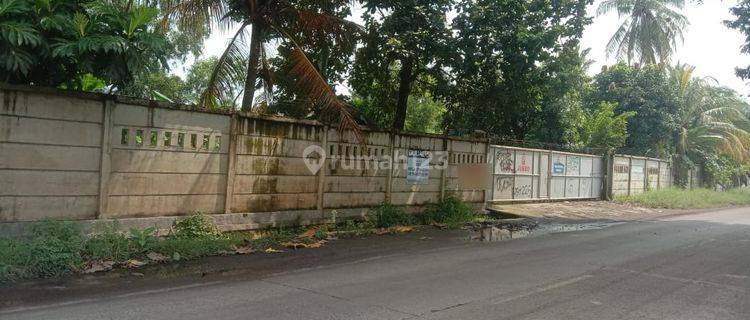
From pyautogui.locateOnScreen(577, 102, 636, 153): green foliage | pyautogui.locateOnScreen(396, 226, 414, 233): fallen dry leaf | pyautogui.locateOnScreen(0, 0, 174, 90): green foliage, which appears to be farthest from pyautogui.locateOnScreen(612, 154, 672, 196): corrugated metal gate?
pyautogui.locateOnScreen(0, 0, 174, 90): green foliage

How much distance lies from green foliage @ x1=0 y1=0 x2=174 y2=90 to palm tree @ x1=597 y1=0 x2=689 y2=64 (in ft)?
97.7

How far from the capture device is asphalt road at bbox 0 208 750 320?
208 inches

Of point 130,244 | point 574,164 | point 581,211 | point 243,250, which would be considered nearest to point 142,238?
point 130,244

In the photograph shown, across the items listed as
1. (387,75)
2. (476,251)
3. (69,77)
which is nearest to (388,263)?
(476,251)

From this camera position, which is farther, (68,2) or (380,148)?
(380,148)

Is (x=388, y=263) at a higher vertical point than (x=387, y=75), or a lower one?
lower

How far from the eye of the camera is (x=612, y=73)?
2750cm

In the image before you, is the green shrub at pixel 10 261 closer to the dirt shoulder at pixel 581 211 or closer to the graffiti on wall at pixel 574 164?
the dirt shoulder at pixel 581 211

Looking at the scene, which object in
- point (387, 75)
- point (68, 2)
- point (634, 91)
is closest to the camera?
point (68, 2)

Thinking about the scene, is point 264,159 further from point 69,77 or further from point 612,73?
point 612,73

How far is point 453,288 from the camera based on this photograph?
6.38m

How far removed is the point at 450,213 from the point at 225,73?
6.19 meters

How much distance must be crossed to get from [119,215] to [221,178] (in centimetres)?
176

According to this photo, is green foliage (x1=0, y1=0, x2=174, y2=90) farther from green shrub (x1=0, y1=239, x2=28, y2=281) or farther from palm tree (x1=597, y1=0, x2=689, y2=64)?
palm tree (x1=597, y1=0, x2=689, y2=64)
